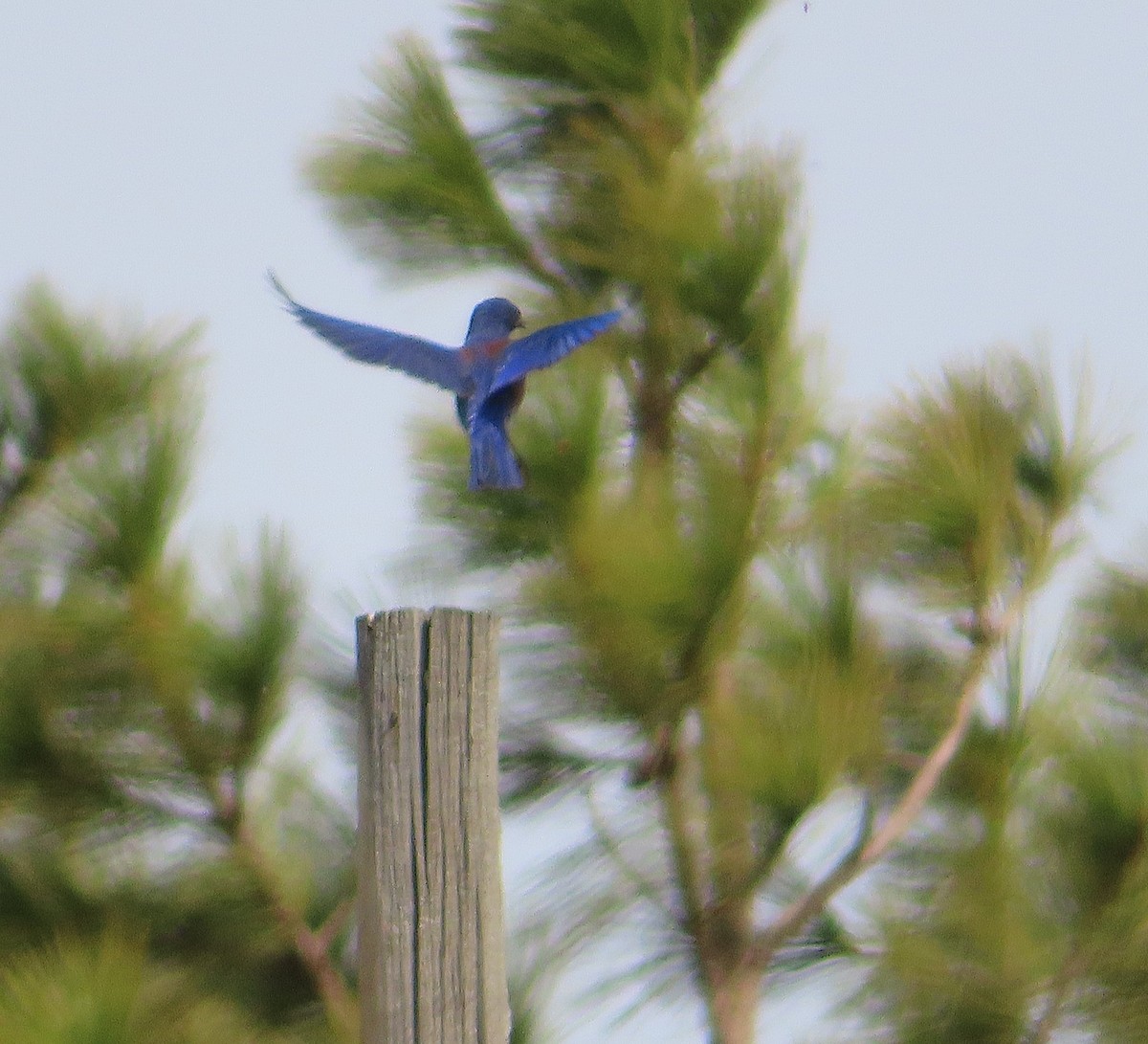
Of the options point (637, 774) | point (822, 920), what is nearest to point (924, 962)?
point (822, 920)

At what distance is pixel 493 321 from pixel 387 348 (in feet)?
0.53

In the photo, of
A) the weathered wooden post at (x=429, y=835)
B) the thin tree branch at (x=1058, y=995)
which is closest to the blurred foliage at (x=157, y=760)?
the thin tree branch at (x=1058, y=995)

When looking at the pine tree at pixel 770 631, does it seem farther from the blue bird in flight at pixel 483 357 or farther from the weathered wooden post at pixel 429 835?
the weathered wooden post at pixel 429 835

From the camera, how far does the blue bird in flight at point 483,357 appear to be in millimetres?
2340

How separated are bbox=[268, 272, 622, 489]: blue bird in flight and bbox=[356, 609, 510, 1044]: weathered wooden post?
748 mm

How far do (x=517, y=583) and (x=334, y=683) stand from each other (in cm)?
27

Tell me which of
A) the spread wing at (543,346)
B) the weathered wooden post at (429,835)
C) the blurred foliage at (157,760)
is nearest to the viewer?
the weathered wooden post at (429,835)

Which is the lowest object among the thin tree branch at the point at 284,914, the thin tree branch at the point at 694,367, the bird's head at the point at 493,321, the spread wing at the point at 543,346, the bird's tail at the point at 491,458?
the thin tree branch at the point at 284,914

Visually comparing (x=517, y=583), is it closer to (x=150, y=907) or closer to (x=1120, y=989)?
(x=150, y=907)

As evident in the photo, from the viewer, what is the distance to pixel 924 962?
2.48m

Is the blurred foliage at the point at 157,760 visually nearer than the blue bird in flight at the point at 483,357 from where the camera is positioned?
No

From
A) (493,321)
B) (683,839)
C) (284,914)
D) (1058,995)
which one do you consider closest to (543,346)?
(493,321)

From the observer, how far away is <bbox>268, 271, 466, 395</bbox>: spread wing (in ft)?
8.45

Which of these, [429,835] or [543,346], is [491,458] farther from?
[429,835]
